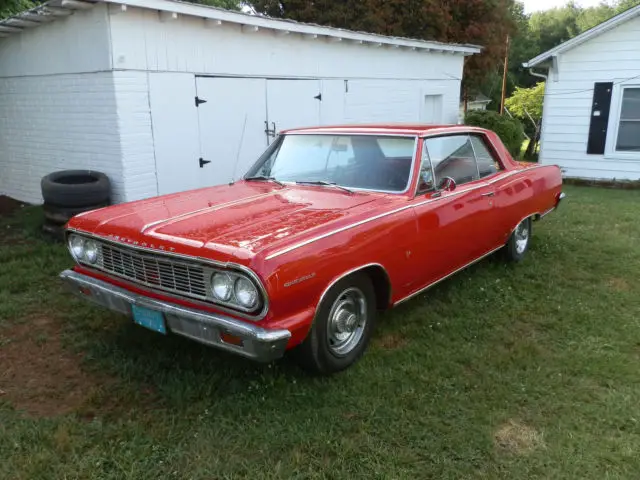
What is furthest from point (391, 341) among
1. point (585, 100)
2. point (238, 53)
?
point (585, 100)

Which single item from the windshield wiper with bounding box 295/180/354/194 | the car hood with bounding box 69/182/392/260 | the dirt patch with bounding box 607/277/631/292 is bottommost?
the dirt patch with bounding box 607/277/631/292

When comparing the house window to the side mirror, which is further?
the house window

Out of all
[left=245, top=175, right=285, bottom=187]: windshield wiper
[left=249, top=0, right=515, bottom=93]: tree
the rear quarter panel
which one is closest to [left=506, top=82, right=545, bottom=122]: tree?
[left=249, top=0, right=515, bottom=93]: tree

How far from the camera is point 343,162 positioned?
4.47m

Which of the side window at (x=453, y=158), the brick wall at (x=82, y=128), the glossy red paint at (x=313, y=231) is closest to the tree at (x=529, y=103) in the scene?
the brick wall at (x=82, y=128)

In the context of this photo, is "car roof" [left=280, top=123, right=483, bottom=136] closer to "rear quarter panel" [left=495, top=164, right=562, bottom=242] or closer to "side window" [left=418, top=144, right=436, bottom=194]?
"side window" [left=418, top=144, right=436, bottom=194]

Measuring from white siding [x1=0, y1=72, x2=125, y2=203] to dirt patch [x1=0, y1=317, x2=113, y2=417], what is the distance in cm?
309

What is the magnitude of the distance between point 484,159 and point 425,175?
131cm

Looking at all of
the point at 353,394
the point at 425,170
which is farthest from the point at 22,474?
the point at 425,170

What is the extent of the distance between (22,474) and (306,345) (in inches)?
63.3

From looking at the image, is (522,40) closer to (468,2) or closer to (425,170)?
(468,2)

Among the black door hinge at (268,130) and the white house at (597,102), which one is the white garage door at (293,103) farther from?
the white house at (597,102)

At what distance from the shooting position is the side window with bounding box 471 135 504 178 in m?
5.16

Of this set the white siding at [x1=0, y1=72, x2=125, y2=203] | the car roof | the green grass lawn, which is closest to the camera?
the green grass lawn
